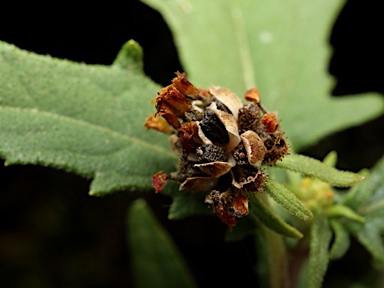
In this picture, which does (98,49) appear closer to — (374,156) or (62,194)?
(62,194)

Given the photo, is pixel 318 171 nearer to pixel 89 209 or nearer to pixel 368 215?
pixel 368 215

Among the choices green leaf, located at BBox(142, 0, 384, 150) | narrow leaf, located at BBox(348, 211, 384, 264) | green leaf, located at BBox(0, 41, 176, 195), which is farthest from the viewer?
green leaf, located at BBox(142, 0, 384, 150)

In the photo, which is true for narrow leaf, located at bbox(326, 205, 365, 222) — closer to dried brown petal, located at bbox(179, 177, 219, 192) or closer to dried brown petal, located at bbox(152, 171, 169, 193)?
dried brown petal, located at bbox(179, 177, 219, 192)

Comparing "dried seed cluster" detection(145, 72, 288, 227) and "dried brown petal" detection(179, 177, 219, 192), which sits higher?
"dried seed cluster" detection(145, 72, 288, 227)

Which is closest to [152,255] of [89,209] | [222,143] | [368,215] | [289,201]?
[89,209]

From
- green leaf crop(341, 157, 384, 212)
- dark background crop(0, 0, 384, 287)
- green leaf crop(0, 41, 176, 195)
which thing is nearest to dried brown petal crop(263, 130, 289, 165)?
green leaf crop(0, 41, 176, 195)

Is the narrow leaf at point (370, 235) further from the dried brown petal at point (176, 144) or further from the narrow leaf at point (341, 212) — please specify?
the dried brown petal at point (176, 144)
